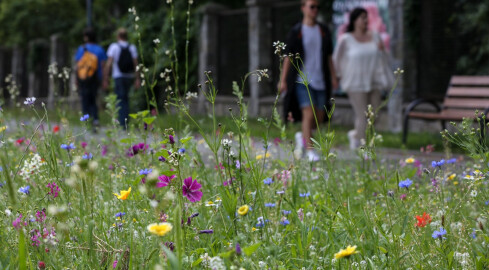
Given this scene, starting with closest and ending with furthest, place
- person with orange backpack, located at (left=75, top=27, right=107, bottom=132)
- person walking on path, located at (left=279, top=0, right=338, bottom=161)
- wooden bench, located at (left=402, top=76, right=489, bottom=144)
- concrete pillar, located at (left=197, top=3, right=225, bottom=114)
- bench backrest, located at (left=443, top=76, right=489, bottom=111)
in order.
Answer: person walking on path, located at (left=279, top=0, right=338, bottom=161) < wooden bench, located at (left=402, top=76, right=489, bottom=144) < bench backrest, located at (left=443, top=76, right=489, bottom=111) < person with orange backpack, located at (left=75, top=27, right=107, bottom=132) < concrete pillar, located at (left=197, top=3, right=225, bottom=114)

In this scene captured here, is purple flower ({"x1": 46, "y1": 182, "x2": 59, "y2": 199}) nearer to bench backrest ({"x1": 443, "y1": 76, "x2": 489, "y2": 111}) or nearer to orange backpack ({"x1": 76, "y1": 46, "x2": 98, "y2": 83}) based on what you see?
bench backrest ({"x1": 443, "y1": 76, "x2": 489, "y2": 111})

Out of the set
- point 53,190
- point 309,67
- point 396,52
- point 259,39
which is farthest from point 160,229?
point 259,39

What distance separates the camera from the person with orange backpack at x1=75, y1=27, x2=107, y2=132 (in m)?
12.5

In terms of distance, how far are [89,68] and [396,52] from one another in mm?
5332

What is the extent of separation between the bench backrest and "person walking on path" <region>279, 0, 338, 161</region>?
2.25m

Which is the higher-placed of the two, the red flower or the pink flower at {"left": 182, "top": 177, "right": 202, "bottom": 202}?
the pink flower at {"left": 182, "top": 177, "right": 202, "bottom": 202}

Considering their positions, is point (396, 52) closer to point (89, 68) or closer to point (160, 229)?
point (89, 68)

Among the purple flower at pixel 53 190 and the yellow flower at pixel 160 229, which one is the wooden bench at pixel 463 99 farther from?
the yellow flower at pixel 160 229

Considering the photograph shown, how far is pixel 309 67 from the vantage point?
299 inches

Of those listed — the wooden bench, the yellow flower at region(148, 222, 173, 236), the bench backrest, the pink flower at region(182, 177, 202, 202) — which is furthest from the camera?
the bench backrest

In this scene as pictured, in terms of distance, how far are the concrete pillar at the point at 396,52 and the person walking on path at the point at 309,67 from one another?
5708 millimetres

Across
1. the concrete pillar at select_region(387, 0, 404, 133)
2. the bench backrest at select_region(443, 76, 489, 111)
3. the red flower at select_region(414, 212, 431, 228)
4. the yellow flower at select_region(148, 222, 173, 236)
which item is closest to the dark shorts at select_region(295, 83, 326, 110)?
the bench backrest at select_region(443, 76, 489, 111)

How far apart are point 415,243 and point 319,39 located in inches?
202

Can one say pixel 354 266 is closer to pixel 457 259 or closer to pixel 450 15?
pixel 457 259
